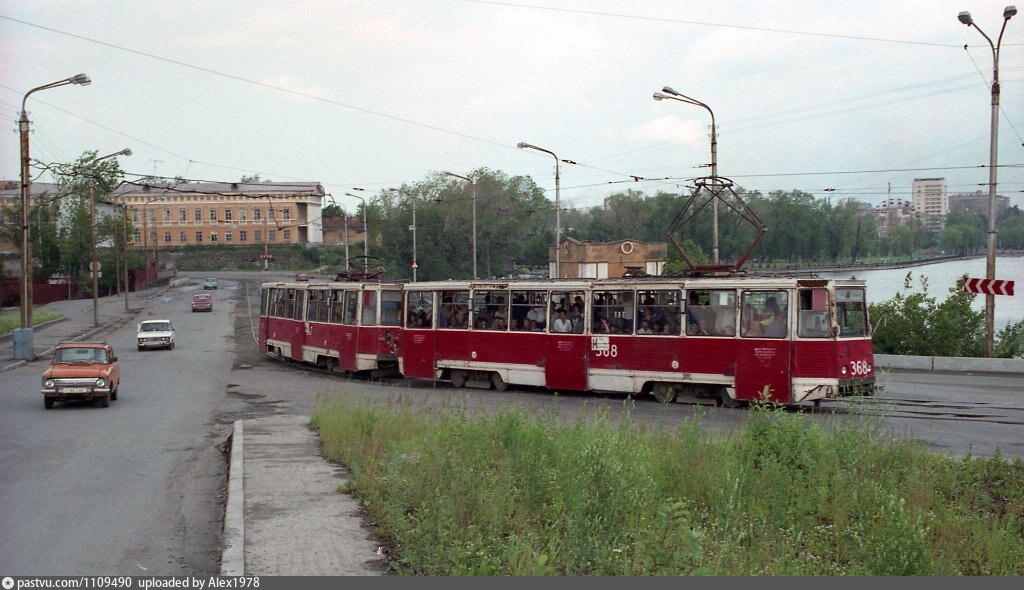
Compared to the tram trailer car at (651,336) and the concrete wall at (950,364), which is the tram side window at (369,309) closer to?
the tram trailer car at (651,336)

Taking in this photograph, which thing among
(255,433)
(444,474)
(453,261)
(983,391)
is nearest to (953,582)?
(444,474)

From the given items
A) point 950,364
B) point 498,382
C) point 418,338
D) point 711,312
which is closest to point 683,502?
point 711,312

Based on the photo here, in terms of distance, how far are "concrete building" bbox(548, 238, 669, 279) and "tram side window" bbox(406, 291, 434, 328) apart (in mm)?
20105

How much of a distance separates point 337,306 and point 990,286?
19972 mm

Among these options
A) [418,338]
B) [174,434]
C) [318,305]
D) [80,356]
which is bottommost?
[174,434]

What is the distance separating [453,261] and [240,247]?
62.6 metres

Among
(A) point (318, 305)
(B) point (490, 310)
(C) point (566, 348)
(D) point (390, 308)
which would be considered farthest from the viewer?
(A) point (318, 305)

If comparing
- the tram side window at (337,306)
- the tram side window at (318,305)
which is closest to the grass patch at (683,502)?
the tram side window at (337,306)

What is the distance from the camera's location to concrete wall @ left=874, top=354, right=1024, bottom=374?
89.2 ft

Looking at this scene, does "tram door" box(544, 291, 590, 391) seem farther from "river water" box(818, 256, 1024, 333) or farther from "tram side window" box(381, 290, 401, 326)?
"river water" box(818, 256, 1024, 333)

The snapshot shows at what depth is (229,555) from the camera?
794cm

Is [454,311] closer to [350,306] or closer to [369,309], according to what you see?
[369,309]

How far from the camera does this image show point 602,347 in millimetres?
22031

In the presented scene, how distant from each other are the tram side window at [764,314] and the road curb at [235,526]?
417 inches
